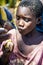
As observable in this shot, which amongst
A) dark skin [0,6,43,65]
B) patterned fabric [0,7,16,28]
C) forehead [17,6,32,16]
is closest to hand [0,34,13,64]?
dark skin [0,6,43,65]

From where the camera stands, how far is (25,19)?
4.91 feet

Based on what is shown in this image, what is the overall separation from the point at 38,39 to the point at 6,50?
8.8 inches

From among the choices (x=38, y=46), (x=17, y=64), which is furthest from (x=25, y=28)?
(x=17, y=64)

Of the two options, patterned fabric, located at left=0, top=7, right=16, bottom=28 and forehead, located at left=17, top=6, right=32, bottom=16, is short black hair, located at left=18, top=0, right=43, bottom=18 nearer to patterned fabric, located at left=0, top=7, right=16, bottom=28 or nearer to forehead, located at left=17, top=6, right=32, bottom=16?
forehead, located at left=17, top=6, right=32, bottom=16

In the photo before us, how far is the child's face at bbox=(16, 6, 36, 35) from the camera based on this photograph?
1478 millimetres

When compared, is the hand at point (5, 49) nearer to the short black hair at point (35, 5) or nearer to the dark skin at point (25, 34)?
the dark skin at point (25, 34)

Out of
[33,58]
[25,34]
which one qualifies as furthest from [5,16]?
[33,58]

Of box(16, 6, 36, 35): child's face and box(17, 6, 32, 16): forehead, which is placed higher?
box(17, 6, 32, 16): forehead

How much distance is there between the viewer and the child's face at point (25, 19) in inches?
58.2

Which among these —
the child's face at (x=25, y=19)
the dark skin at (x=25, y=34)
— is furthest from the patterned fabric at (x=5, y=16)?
the child's face at (x=25, y=19)

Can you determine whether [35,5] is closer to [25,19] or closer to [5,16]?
[25,19]

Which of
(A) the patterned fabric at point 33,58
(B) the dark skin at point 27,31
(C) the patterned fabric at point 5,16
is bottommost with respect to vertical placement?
(C) the patterned fabric at point 5,16

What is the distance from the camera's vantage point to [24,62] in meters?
1.53

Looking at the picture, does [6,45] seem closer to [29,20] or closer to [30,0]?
[29,20]
